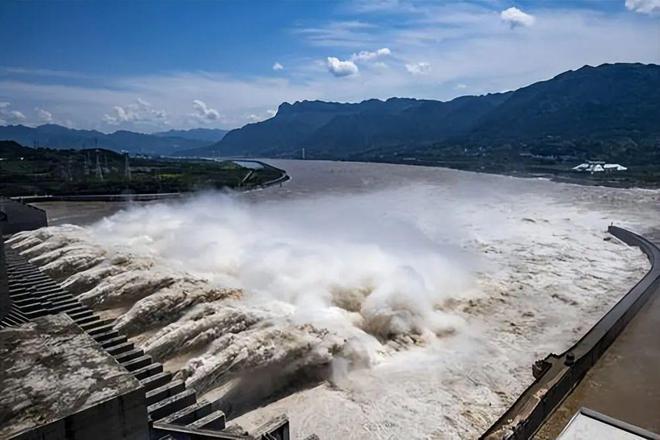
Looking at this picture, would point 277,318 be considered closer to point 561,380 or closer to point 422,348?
point 422,348

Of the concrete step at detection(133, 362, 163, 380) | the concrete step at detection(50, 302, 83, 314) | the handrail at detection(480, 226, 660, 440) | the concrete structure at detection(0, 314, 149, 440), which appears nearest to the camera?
the concrete structure at detection(0, 314, 149, 440)

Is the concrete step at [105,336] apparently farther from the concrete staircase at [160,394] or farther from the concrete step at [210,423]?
the concrete step at [210,423]

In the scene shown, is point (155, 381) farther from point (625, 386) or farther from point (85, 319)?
point (625, 386)

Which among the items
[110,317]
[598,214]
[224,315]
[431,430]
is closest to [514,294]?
[431,430]

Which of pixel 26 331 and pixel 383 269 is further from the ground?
pixel 26 331

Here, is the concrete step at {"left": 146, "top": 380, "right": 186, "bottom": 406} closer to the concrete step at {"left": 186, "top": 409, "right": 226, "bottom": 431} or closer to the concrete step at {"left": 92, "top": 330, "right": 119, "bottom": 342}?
the concrete step at {"left": 186, "top": 409, "right": 226, "bottom": 431}

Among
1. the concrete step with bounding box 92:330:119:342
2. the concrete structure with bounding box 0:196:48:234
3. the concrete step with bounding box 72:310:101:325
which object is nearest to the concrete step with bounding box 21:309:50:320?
the concrete step with bounding box 72:310:101:325
